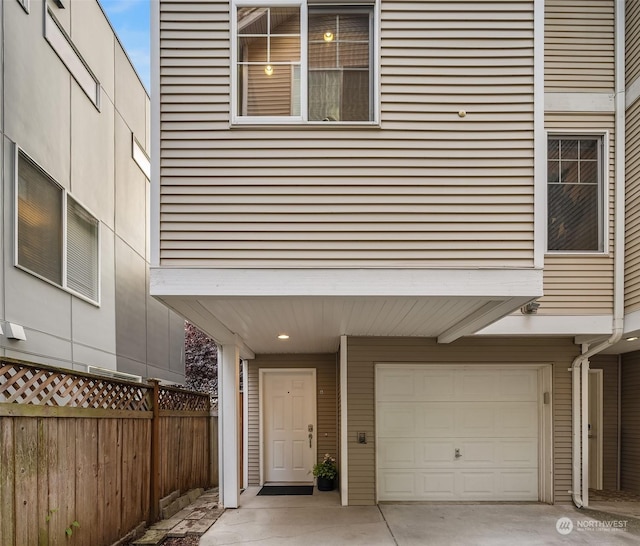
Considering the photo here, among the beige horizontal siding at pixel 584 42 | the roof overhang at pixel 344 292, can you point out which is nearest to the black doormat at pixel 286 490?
the roof overhang at pixel 344 292

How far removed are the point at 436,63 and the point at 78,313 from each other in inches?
201

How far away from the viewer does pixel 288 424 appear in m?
8.84

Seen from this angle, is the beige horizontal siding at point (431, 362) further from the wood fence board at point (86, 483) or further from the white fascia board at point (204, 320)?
the wood fence board at point (86, 483)

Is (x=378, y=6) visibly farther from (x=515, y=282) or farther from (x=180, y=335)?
(x=180, y=335)

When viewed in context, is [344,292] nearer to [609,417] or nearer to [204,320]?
[204,320]

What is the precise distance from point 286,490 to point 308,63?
21.4 ft

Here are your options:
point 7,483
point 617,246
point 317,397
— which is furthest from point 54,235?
point 617,246

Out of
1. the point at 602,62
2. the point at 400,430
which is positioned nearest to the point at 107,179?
the point at 400,430

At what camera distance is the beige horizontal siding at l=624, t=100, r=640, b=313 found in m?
5.96

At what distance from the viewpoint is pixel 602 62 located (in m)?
6.39

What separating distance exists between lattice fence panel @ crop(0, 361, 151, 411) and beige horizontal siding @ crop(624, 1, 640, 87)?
6.82 m

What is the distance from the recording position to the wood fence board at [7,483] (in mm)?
3113

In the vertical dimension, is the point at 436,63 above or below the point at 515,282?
above

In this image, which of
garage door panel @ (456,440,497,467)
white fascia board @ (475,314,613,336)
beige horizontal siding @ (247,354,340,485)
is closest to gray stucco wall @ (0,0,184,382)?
beige horizontal siding @ (247,354,340,485)
